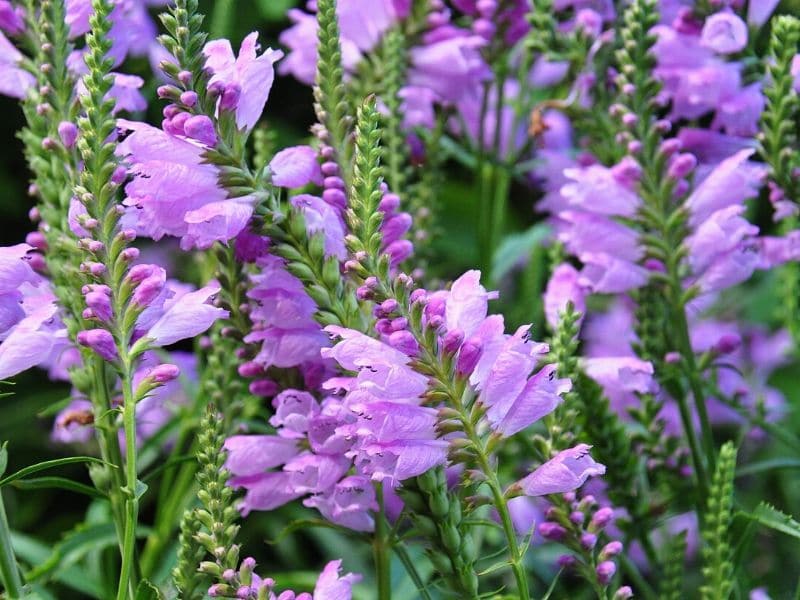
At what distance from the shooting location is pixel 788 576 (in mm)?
1425

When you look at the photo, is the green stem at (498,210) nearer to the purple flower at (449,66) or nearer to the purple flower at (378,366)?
the purple flower at (449,66)

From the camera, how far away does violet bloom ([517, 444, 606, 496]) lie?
0.73m

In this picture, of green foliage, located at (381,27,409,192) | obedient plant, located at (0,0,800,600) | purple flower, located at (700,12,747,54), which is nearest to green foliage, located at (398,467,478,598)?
obedient plant, located at (0,0,800,600)

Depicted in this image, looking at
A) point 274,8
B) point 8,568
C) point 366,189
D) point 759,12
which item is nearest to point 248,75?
point 366,189

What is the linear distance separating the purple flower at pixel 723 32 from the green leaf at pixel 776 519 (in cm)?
49

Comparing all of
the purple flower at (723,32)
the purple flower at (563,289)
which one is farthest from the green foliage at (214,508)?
the purple flower at (723,32)

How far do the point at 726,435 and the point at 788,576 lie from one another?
2.31 feet

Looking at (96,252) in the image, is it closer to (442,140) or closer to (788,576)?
(442,140)

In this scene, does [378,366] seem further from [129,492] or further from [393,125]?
[393,125]

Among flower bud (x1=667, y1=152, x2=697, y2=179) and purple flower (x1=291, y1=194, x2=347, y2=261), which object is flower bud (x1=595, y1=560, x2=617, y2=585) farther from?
flower bud (x1=667, y1=152, x2=697, y2=179)

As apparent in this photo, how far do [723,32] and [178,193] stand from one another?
632 mm

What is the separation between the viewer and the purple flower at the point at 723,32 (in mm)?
1126

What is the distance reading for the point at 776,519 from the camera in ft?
2.82

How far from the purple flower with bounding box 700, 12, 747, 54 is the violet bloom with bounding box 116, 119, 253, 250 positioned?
1.93ft
